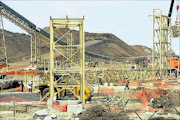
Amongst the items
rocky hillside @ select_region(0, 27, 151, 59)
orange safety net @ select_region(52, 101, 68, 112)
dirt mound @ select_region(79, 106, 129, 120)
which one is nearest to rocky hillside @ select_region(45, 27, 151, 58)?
rocky hillside @ select_region(0, 27, 151, 59)

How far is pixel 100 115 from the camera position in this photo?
1402 cm

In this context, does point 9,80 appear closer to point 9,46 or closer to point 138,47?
point 9,46

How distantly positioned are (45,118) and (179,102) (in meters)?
7.69

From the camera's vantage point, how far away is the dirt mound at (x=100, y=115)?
44.0 feet

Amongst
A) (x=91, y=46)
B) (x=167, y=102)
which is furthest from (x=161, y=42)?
(x=91, y=46)

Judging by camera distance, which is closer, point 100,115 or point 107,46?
point 100,115

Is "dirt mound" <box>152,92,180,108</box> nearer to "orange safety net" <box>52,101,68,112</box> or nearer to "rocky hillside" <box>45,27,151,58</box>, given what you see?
"orange safety net" <box>52,101,68,112</box>

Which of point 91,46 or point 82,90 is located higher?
point 91,46

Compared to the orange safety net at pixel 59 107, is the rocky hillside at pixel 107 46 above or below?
above

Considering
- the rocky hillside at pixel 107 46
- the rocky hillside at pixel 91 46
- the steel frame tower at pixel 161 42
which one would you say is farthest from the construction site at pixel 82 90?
the rocky hillside at pixel 107 46

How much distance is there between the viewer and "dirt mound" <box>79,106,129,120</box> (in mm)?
13416

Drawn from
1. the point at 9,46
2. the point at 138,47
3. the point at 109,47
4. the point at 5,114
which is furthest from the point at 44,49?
the point at 5,114

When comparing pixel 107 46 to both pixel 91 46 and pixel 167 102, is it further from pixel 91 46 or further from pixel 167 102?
pixel 167 102

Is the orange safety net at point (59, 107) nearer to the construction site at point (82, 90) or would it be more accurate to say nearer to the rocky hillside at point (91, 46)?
the construction site at point (82, 90)
